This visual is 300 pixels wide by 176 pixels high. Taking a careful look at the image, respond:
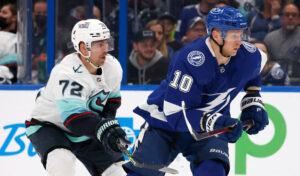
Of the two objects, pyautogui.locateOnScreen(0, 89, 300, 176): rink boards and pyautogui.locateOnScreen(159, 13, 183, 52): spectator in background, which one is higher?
pyautogui.locateOnScreen(159, 13, 183, 52): spectator in background

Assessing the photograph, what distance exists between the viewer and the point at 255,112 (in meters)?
3.45

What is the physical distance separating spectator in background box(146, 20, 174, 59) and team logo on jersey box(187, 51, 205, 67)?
5.97 feet

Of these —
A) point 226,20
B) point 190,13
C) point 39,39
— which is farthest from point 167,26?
point 226,20

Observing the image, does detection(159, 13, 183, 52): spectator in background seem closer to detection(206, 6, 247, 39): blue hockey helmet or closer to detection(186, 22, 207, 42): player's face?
detection(186, 22, 207, 42): player's face

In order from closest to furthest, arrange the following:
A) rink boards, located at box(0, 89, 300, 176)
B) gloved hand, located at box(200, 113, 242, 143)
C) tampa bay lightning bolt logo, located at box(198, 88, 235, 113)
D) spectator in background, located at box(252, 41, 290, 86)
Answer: gloved hand, located at box(200, 113, 242, 143) < tampa bay lightning bolt logo, located at box(198, 88, 235, 113) < rink boards, located at box(0, 89, 300, 176) < spectator in background, located at box(252, 41, 290, 86)

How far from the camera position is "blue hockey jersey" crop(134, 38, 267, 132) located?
315cm

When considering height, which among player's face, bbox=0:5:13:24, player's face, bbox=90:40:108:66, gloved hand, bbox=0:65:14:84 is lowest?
gloved hand, bbox=0:65:14:84

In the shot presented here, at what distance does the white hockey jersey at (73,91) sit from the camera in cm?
343

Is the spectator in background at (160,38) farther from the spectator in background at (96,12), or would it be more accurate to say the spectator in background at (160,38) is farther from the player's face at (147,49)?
the spectator in background at (96,12)

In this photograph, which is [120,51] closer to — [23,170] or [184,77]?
[23,170]

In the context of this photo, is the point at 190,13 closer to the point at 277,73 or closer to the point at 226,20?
the point at 277,73

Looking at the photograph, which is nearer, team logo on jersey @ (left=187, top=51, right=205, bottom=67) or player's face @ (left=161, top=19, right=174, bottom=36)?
team logo on jersey @ (left=187, top=51, right=205, bottom=67)

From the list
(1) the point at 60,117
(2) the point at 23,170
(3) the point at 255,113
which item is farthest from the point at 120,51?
(3) the point at 255,113

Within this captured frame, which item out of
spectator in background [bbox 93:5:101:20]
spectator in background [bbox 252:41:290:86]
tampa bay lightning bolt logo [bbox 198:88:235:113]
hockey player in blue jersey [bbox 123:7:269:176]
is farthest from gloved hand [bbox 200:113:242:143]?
spectator in background [bbox 93:5:101:20]
